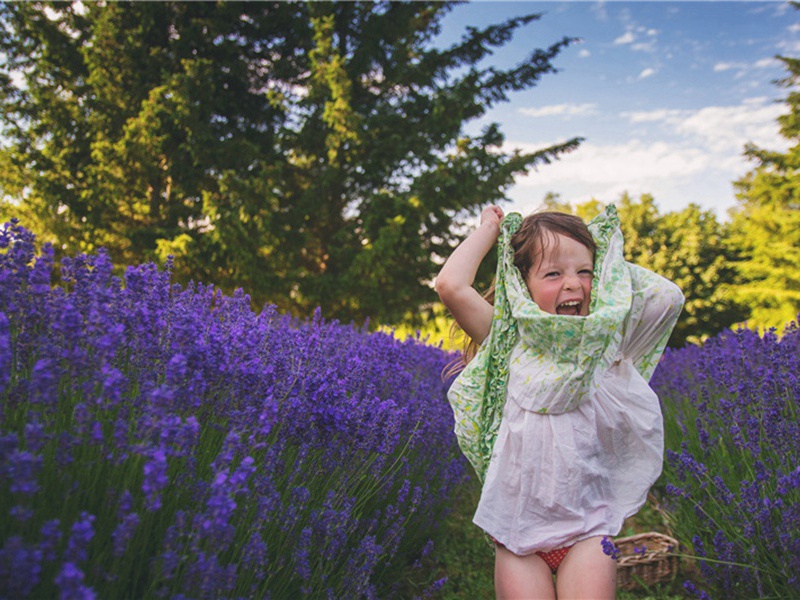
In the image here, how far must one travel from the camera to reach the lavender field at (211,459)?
1104 mm

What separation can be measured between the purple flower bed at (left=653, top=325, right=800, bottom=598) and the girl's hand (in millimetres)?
1210

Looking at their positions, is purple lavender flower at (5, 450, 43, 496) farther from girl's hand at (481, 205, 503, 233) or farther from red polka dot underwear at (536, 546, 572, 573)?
girl's hand at (481, 205, 503, 233)

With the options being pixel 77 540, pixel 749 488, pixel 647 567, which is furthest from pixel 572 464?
pixel 647 567

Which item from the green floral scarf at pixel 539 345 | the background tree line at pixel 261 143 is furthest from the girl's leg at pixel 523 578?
the background tree line at pixel 261 143

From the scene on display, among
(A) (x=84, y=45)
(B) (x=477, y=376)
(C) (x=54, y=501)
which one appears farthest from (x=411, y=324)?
(C) (x=54, y=501)

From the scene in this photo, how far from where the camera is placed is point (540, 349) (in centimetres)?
198

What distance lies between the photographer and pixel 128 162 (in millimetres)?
10836

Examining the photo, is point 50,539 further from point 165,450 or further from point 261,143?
point 261,143

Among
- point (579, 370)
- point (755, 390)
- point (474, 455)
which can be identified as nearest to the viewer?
point (579, 370)

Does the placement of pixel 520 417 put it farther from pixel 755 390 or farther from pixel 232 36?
pixel 232 36

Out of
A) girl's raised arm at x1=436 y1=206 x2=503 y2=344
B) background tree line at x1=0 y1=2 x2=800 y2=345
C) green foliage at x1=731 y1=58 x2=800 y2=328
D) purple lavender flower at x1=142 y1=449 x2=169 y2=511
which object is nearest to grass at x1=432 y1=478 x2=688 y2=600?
girl's raised arm at x1=436 y1=206 x2=503 y2=344

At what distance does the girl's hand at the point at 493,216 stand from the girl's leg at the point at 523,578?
4.08 ft

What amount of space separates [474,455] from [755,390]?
1482mm

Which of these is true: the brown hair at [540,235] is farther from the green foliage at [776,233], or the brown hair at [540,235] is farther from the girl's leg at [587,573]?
the green foliage at [776,233]
